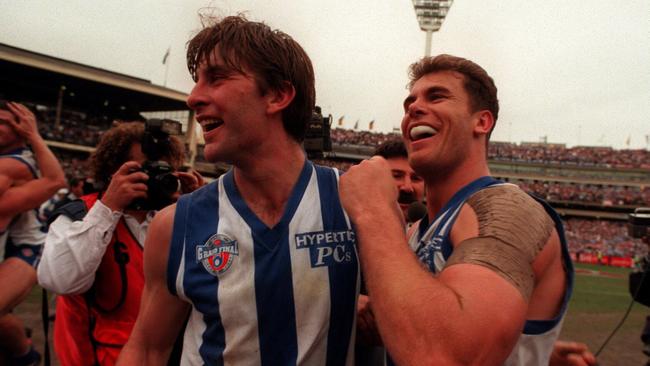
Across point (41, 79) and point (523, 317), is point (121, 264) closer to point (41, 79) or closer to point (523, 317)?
point (523, 317)

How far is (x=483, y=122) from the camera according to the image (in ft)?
7.41

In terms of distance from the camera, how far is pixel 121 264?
8.52 feet

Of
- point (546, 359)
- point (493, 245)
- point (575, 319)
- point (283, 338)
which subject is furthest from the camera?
point (575, 319)

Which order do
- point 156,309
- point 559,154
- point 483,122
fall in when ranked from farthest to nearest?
point 559,154, point 483,122, point 156,309

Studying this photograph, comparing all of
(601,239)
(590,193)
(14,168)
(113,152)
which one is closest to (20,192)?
(14,168)

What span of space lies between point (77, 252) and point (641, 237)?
3.85m

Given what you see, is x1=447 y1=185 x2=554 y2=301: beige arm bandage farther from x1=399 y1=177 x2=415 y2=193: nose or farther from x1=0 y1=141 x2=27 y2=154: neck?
x1=0 y1=141 x2=27 y2=154: neck

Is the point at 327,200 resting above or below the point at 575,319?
above

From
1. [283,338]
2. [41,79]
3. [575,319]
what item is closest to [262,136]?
[283,338]

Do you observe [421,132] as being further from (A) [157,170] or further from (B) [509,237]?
(A) [157,170]

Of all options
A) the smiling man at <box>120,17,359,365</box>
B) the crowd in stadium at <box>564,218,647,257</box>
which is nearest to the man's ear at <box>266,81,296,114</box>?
the smiling man at <box>120,17,359,365</box>

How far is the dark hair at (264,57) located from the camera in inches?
80.4

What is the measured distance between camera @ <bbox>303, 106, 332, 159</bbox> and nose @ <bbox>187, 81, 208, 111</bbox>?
567 millimetres

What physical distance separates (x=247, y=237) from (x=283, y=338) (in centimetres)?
46
